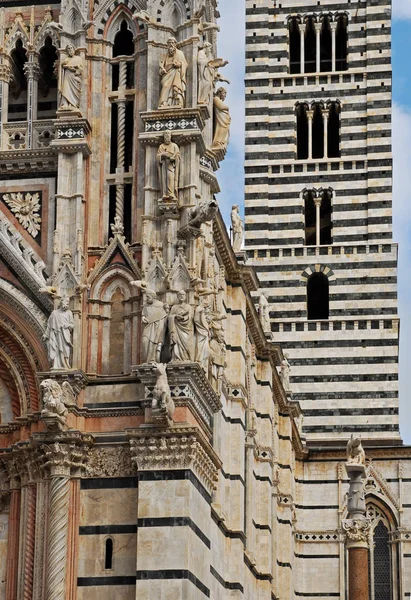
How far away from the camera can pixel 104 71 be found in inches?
1063

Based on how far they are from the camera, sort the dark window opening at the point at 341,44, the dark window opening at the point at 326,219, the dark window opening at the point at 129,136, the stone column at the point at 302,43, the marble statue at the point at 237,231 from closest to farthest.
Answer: the dark window opening at the point at 129,136 → the marble statue at the point at 237,231 → the dark window opening at the point at 326,219 → the stone column at the point at 302,43 → the dark window opening at the point at 341,44

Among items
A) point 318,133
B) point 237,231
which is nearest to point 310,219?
point 318,133

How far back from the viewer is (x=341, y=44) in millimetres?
48469

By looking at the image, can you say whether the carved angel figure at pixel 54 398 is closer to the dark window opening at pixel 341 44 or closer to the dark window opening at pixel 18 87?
the dark window opening at pixel 18 87

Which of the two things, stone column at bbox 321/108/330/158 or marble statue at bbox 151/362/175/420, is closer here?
marble statue at bbox 151/362/175/420

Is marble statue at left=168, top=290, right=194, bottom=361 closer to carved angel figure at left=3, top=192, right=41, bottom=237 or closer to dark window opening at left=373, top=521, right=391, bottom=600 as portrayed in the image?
carved angel figure at left=3, top=192, right=41, bottom=237

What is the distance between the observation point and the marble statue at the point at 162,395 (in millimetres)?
23938

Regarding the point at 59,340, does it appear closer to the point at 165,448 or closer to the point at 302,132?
the point at 165,448

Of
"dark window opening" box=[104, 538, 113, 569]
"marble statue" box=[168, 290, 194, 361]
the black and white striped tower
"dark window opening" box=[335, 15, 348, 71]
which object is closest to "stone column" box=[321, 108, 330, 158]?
the black and white striped tower

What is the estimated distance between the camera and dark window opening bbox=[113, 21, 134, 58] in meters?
27.4

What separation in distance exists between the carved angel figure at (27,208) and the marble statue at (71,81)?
63.0 inches

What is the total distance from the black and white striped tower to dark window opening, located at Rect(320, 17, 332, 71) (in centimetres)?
3

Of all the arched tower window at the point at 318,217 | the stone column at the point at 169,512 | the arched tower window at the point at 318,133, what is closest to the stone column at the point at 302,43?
the arched tower window at the point at 318,133

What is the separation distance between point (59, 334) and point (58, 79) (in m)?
4.63
